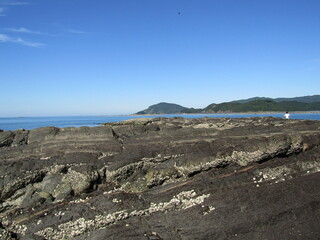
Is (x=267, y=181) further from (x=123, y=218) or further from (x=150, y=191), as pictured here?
(x=123, y=218)

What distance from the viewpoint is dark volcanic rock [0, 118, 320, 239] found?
11.7 m

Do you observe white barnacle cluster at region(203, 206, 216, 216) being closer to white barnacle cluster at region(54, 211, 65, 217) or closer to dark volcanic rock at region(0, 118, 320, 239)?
dark volcanic rock at region(0, 118, 320, 239)

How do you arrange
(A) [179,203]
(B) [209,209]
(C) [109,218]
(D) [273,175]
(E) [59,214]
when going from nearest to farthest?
(B) [209,209], (C) [109,218], (A) [179,203], (E) [59,214], (D) [273,175]

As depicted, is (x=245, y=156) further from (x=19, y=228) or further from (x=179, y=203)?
(x=19, y=228)

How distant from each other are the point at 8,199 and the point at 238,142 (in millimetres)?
14720

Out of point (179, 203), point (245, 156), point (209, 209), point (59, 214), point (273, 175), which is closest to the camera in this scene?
point (209, 209)

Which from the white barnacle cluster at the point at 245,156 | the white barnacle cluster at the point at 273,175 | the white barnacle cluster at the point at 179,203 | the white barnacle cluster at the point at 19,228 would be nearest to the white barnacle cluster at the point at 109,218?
the white barnacle cluster at the point at 179,203

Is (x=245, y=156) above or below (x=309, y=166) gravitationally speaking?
above

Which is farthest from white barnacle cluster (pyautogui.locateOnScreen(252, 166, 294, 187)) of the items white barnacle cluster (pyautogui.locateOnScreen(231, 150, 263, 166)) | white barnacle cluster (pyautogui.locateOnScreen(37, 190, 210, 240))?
white barnacle cluster (pyautogui.locateOnScreen(37, 190, 210, 240))

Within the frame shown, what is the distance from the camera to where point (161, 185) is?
14617 millimetres

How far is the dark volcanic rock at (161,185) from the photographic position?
11688mm

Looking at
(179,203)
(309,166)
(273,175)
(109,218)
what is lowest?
(109,218)

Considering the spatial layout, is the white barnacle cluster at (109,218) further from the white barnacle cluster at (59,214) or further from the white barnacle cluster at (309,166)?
the white barnacle cluster at (309,166)

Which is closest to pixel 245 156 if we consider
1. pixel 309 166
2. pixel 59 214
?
pixel 309 166
